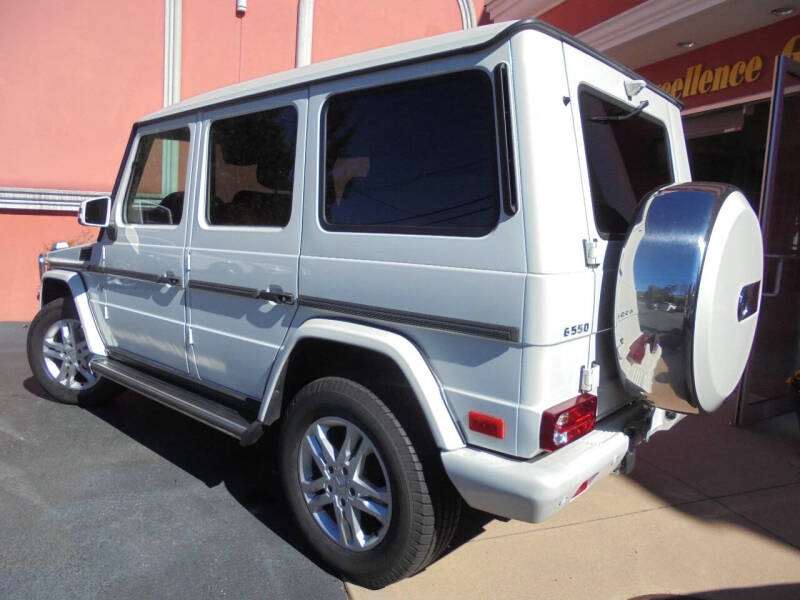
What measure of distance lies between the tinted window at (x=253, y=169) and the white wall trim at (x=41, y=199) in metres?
5.47

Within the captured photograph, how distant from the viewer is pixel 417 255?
7.75 feet

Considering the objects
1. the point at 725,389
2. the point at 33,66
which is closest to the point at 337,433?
the point at 725,389

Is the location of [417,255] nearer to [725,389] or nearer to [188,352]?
[725,389]

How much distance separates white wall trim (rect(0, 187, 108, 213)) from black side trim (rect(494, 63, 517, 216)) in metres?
7.18

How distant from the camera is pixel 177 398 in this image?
3330 millimetres

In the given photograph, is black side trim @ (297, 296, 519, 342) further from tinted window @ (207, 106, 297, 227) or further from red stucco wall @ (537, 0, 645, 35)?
red stucco wall @ (537, 0, 645, 35)

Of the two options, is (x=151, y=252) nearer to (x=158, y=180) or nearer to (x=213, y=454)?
(x=158, y=180)

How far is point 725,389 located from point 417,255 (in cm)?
134

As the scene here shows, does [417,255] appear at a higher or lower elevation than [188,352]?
higher

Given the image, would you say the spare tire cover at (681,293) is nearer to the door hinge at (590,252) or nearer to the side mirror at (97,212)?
the door hinge at (590,252)

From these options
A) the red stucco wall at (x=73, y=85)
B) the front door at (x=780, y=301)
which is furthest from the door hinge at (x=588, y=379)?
the red stucco wall at (x=73, y=85)

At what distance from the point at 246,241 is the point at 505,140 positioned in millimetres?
1448

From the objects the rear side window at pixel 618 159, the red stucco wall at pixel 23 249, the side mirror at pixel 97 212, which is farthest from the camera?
the red stucco wall at pixel 23 249

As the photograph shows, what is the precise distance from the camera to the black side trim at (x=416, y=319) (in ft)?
7.02
